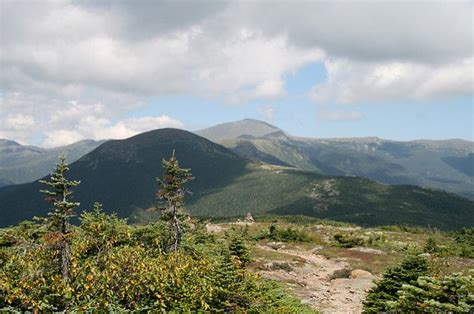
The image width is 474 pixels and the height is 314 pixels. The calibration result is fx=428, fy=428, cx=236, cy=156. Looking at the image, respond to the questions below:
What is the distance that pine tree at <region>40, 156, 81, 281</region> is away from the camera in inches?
773

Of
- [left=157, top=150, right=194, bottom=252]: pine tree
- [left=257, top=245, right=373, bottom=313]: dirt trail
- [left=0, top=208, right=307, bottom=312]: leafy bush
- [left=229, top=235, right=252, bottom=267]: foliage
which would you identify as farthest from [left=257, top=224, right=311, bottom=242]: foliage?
[left=229, top=235, right=252, bottom=267]: foliage

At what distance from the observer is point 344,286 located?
36875mm

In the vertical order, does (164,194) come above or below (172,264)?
above

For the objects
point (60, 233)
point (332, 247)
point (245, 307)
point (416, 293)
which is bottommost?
point (332, 247)

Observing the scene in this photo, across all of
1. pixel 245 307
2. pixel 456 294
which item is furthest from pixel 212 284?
pixel 456 294

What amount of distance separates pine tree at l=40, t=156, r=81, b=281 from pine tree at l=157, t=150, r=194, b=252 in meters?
12.1

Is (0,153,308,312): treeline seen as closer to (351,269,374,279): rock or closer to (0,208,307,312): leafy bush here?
(0,208,307,312): leafy bush

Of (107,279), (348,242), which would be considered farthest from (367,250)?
(107,279)

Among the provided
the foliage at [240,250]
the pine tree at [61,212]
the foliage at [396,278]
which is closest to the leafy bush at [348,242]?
the foliage at [396,278]

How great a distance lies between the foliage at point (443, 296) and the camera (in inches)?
563

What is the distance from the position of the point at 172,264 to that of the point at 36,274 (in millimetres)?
6321

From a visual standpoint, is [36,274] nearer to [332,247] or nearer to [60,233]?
[60,233]

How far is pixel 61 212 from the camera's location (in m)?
20.0

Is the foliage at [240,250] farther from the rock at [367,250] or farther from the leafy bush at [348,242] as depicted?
the leafy bush at [348,242]
